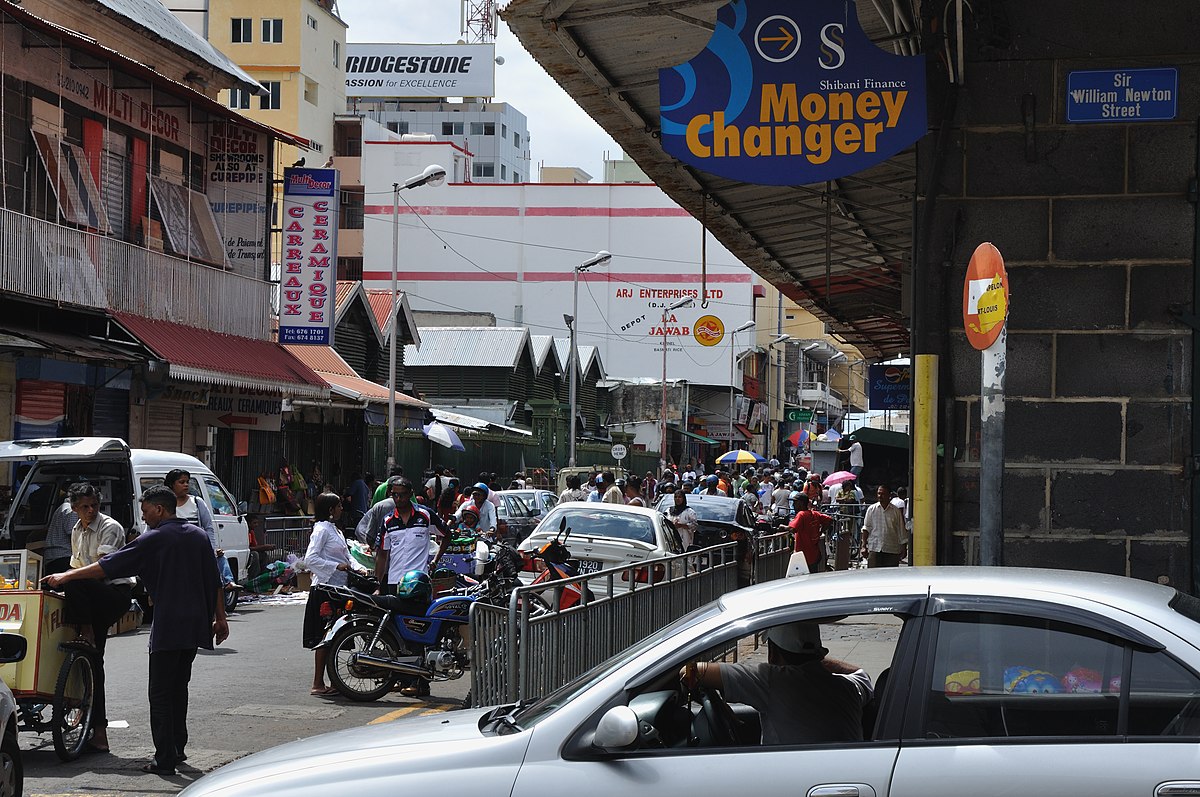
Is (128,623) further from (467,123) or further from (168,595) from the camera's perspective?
(467,123)

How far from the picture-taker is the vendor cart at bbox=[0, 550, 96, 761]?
29.1 feet

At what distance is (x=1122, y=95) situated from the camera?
914 cm

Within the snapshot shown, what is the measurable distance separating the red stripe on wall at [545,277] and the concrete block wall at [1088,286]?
67.6m

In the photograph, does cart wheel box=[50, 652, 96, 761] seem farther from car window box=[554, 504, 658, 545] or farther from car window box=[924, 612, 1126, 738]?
car window box=[554, 504, 658, 545]

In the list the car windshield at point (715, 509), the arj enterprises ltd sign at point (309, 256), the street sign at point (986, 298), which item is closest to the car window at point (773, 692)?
the street sign at point (986, 298)

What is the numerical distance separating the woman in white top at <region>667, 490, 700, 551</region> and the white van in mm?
6758

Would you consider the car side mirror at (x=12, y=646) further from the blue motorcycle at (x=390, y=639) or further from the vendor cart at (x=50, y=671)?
the blue motorcycle at (x=390, y=639)

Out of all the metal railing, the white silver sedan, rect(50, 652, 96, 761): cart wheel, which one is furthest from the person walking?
the metal railing

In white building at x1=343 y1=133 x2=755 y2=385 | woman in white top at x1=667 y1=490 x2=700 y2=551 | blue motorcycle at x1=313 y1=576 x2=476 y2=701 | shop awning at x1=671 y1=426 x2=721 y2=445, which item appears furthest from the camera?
white building at x1=343 y1=133 x2=755 y2=385

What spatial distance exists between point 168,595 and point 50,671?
956 millimetres

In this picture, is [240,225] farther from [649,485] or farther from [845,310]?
[649,485]

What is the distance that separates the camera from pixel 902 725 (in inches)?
171

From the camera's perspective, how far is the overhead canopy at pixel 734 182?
29.9 ft

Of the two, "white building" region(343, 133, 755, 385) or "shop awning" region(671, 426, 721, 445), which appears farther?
"white building" region(343, 133, 755, 385)
